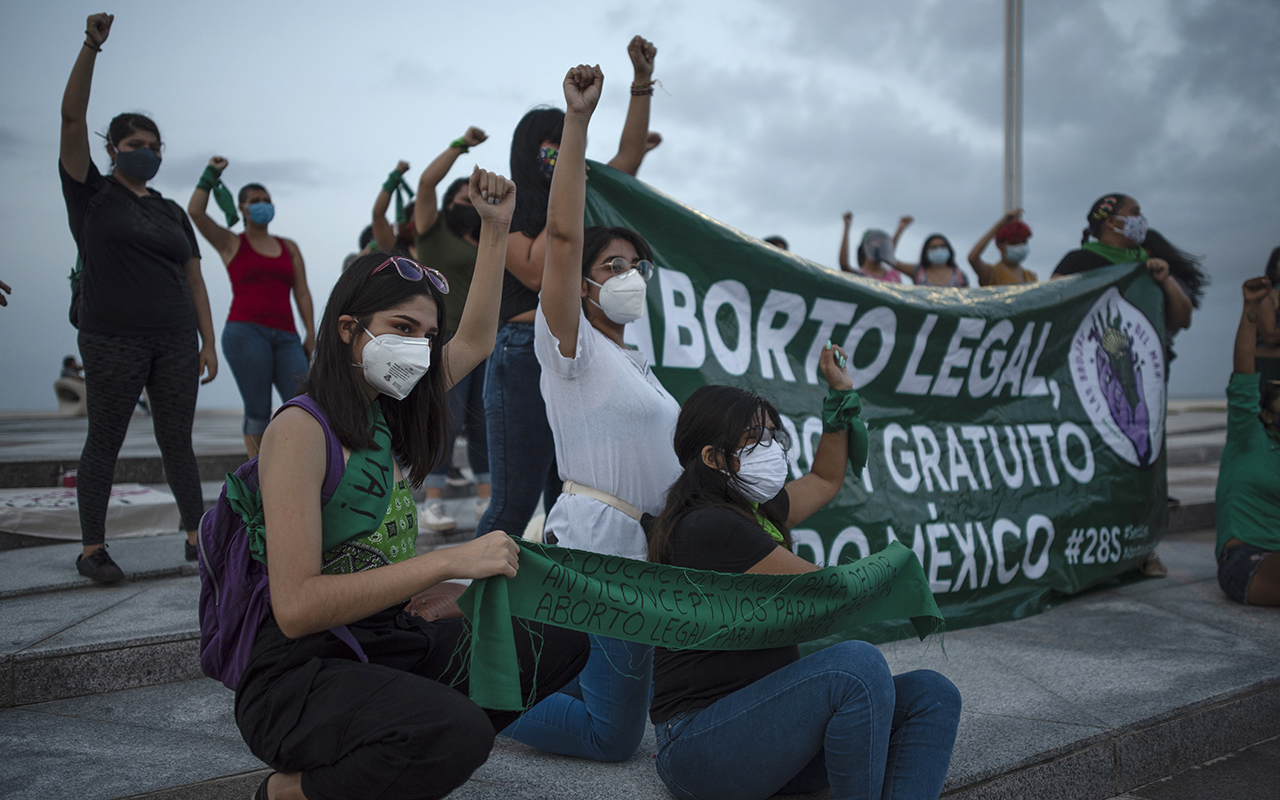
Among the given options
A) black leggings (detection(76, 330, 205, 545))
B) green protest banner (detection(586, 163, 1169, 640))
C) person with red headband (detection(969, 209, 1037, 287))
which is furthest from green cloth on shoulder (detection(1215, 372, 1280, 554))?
black leggings (detection(76, 330, 205, 545))

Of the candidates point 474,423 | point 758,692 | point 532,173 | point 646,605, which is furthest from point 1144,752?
point 474,423

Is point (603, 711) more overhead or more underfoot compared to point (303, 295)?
more underfoot

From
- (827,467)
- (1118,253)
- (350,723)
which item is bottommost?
(350,723)

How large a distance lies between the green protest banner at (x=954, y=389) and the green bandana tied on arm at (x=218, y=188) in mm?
2053

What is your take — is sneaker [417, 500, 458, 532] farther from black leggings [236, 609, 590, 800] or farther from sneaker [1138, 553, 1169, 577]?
sneaker [1138, 553, 1169, 577]

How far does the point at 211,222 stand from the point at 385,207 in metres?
0.88

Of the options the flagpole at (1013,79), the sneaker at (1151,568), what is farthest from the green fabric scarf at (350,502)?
the flagpole at (1013,79)

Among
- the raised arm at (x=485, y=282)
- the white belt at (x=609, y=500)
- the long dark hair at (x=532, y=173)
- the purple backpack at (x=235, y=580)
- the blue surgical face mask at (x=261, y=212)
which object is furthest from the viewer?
the blue surgical face mask at (x=261, y=212)

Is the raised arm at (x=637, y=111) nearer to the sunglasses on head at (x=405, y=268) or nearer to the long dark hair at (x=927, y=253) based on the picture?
the sunglasses on head at (x=405, y=268)

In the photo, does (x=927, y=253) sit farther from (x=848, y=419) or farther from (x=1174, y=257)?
(x=848, y=419)

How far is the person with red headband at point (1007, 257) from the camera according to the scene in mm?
Result: 6215

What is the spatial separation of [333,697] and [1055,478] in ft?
12.6

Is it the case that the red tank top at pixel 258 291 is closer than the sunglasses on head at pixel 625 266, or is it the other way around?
the sunglasses on head at pixel 625 266

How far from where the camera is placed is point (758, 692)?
1.98 m
